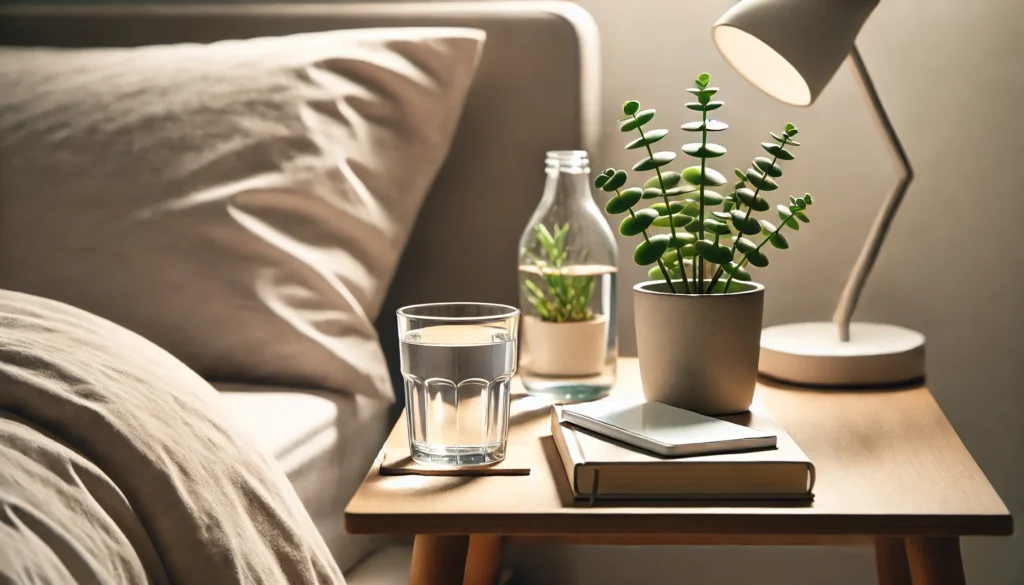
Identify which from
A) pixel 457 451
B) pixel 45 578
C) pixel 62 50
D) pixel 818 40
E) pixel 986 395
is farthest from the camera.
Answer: pixel 986 395

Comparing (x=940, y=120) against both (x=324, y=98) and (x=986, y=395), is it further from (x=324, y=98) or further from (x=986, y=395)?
(x=324, y=98)

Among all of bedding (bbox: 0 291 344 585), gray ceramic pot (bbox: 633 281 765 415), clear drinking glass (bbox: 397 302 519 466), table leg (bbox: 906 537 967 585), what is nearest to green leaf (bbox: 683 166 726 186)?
gray ceramic pot (bbox: 633 281 765 415)

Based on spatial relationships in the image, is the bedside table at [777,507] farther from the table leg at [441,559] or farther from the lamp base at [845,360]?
the lamp base at [845,360]

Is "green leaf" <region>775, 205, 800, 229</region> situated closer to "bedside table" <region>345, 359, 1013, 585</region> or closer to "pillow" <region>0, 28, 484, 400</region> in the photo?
"bedside table" <region>345, 359, 1013, 585</region>

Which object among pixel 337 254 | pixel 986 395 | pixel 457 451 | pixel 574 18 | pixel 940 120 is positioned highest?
pixel 574 18

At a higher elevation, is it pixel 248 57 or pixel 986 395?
pixel 248 57

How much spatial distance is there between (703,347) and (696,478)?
7.1 inches

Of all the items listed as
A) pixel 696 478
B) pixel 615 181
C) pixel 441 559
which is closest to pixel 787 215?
pixel 615 181

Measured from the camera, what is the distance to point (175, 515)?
23.5 inches

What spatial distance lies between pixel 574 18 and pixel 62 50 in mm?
648

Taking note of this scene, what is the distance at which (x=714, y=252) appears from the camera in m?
0.84

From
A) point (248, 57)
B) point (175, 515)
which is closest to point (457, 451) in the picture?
point (175, 515)

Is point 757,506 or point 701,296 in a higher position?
point 701,296

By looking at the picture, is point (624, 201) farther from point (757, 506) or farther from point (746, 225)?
point (757, 506)
